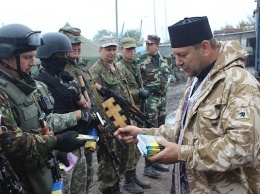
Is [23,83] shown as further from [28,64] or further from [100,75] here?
[100,75]

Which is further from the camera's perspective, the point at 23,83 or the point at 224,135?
the point at 23,83

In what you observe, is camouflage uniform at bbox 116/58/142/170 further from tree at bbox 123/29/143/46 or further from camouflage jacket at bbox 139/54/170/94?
tree at bbox 123/29/143/46

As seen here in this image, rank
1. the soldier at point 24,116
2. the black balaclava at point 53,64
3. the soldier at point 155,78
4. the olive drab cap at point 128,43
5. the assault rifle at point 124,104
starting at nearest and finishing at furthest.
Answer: the soldier at point 24,116 < the black balaclava at point 53,64 < the assault rifle at point 124,104 < the olive drab cap at point 128,43 < the soldier at point 155,78

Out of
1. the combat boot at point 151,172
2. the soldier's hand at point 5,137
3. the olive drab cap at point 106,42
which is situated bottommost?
the combat boot at point 151,172

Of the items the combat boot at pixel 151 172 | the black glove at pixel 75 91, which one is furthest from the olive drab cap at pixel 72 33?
the combat boot at pixel 151 172

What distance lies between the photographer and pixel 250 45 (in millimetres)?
17219

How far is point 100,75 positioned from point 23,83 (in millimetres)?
2145

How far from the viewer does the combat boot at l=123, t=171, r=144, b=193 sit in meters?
4.65

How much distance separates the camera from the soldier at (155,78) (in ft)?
18.4

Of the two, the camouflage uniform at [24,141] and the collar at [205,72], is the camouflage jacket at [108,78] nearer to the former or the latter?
the camouflage uniform at [24,141]

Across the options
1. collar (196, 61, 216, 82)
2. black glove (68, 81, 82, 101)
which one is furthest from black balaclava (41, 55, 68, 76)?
collar (196, 61, 216, 82)

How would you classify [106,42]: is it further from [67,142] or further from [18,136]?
[18,136]

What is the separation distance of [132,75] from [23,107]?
2.97 meters

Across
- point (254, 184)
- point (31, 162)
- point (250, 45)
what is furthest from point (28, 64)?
point (250, 45)
